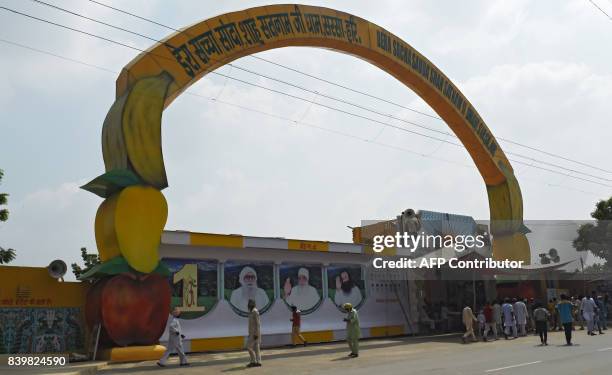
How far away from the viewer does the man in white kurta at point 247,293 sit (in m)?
19.4

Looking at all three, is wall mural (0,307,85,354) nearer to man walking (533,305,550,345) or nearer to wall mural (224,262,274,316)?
wall mural (224,262,274,316)

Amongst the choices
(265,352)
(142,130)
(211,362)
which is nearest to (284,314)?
(265,352)

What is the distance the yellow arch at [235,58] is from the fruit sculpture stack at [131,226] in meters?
0.04

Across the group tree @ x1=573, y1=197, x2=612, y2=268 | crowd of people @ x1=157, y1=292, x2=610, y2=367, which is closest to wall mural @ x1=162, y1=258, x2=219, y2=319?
crowd of people @ x1=157, y1=292, x2=610, y2=367

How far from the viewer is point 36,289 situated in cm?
1553

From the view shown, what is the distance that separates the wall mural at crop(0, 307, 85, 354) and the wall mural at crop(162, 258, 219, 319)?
2899mm

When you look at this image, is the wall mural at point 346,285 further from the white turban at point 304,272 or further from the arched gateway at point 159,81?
the arched gateway at point 159,81

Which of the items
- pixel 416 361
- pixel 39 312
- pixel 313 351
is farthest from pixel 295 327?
pixel 39 312

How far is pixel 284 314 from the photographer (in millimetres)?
20516

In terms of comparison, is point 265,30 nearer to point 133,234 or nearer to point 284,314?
point 133,234

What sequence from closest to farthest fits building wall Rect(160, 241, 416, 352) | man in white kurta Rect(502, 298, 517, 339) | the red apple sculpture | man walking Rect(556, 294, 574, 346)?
the red apple sculpture → man walking Rect(556, 294, 574, 346) → building wall Rect(160, 241, 416, 352) → man in white kurta Rect(502, 298, 517, 339)

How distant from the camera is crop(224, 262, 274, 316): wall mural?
19.3 meters

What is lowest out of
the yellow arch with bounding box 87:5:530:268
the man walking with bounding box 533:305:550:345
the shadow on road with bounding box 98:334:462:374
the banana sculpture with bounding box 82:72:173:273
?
the shadow on road with bounding box 98:334:462:374

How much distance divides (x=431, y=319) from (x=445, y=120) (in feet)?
30.8
